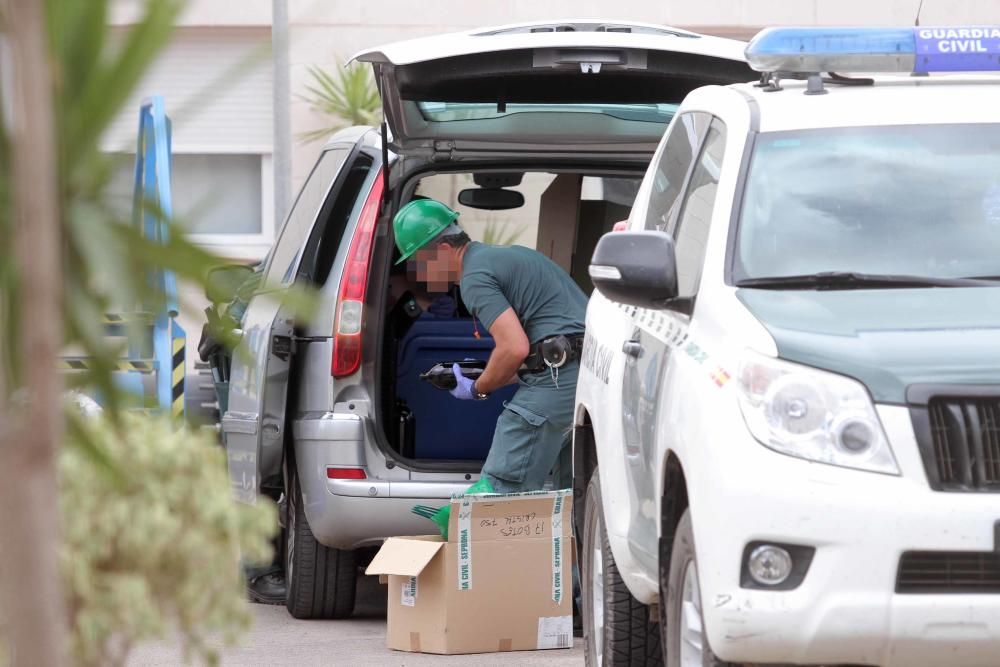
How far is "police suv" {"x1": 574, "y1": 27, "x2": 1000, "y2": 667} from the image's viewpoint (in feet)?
12.0

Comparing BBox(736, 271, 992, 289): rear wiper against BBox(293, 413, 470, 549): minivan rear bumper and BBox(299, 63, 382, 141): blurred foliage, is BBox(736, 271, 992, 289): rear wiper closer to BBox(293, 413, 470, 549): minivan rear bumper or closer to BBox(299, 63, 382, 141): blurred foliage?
BBox(293, 413, 470, 549): minivan rear bumper

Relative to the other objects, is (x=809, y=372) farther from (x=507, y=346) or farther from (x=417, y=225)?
(x=417, y=225)

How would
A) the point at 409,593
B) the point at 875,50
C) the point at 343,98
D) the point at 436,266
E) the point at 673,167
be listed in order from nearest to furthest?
the point at 875,50 → the point at 673,167 → the point at 409,593 → the point at 436,266 → the point at 343,98

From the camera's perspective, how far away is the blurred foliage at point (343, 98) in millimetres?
16469

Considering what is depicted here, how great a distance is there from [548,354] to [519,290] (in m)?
0.28

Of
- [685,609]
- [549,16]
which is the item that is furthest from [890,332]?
[549,16]

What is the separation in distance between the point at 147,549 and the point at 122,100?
85cm

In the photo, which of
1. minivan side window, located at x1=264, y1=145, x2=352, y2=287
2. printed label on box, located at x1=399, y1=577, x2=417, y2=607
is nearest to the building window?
minivan side window, located at x1=264, y1=145, x2=352, y2=287

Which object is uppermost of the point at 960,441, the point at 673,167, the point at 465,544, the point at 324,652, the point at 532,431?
the point at 673,167

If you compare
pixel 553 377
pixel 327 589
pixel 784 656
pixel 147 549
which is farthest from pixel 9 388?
pixel 327 589

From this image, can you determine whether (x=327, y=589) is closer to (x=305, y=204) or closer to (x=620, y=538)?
(x=305, y=204)

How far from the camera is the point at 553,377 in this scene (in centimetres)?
683

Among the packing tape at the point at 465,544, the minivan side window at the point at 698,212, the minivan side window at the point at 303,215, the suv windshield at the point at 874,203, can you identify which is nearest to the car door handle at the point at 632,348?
the minivan side window at the point at 698,212

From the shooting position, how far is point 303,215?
764 cm
